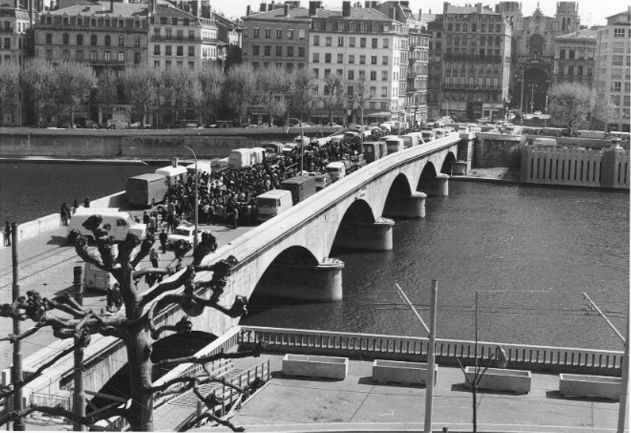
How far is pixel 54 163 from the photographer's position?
89875 millimetres

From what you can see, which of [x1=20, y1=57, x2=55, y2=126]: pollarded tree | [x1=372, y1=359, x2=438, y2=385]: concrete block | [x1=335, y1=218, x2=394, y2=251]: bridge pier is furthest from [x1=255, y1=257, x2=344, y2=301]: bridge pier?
[x1=20, y1=57, x2=55, y2=126]: pollarded tree

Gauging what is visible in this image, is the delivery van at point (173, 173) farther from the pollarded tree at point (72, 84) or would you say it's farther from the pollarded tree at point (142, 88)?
the pollarded tree at point (142, 88)

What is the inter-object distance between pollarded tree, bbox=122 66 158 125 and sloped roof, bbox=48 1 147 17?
8165 millimetres

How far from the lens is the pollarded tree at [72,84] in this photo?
97.4 metres

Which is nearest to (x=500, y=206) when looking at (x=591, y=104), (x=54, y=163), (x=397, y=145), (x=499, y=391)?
(x=397, y=145)

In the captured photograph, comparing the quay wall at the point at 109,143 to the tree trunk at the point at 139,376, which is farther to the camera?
the quay wall at the point at 109,143

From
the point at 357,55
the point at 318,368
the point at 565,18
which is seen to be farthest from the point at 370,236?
the point at 565,18

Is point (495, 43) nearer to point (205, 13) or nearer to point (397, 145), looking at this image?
point (205, 13)

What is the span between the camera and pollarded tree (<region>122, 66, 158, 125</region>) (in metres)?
99.9

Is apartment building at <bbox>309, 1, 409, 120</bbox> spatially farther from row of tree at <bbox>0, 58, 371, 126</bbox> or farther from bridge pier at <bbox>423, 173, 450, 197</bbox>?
bridge pier at <bbox>423, 173, 450, 197</bbox>

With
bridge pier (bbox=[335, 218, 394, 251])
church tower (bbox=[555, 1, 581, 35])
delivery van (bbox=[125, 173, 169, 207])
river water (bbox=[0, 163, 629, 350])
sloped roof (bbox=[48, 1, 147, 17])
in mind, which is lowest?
river water (bbox=[0, 163, 629, 350])

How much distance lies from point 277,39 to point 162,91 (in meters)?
16.6

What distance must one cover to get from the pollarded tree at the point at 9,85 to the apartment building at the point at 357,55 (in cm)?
2644

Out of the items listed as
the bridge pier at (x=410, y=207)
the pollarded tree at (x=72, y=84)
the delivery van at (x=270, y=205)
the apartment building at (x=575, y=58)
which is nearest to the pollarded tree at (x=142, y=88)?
the pollarded tree at (x=72, y=84)
